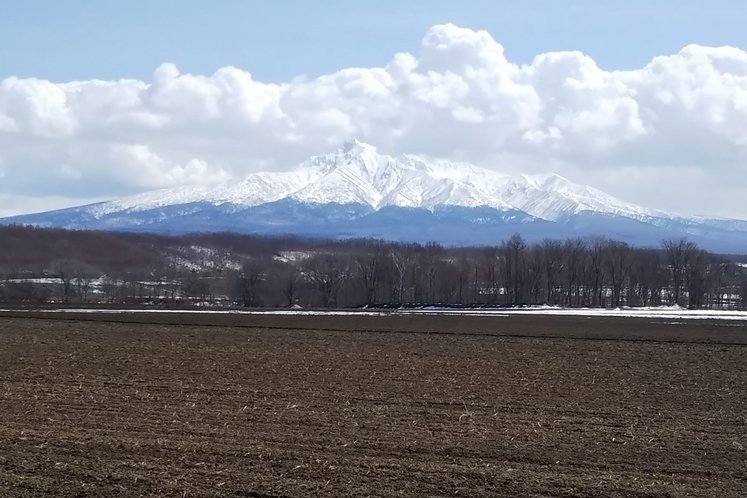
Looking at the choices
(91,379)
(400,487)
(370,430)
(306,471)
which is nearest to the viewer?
(400,487)

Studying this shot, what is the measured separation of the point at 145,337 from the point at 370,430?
23860 mm

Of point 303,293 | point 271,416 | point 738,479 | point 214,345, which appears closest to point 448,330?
point 214,345

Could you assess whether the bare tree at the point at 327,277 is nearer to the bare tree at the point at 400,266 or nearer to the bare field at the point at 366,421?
the bare tree at the point at 400,266

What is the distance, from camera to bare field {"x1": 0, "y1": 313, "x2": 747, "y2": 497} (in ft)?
38.3

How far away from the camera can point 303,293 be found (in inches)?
4237

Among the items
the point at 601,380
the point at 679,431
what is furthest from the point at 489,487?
the point at 601,380

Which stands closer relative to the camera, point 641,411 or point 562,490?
point 562,490

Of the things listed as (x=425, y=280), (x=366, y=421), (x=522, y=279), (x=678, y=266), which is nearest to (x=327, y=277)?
(x=425, y=280)

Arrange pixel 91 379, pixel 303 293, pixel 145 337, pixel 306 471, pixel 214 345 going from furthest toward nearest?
pixel 303 293
pixel 145 337
pixel 214 345
pixel 91 379
pixel 306 471

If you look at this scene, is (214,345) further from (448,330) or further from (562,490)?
(562,490)

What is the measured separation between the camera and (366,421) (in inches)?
633

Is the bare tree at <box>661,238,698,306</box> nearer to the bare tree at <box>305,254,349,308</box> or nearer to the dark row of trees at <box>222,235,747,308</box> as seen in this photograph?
the dark row of trees at <box>222,235,747,308</box>

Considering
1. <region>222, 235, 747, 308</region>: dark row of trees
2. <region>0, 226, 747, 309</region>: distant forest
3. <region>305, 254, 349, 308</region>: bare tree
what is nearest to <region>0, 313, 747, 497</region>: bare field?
<region>0, 226, 747, 309</region>: distant forest

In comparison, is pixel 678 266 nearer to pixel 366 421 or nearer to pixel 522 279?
pixel 522 279
